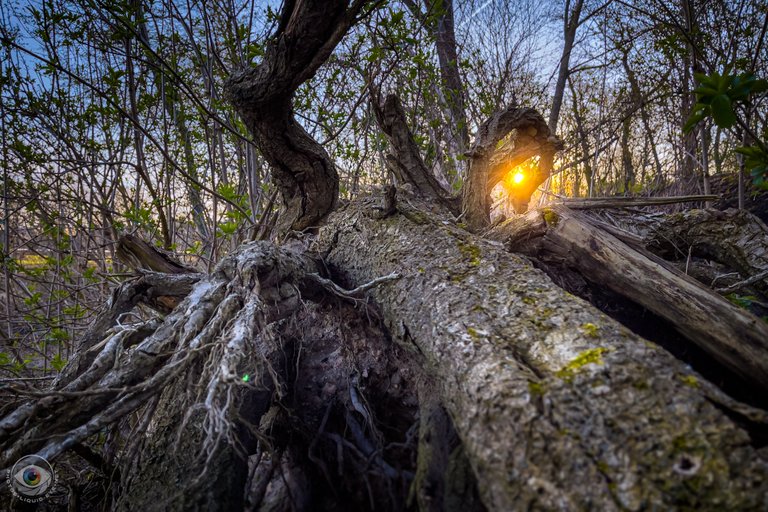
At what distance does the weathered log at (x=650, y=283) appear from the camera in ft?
3.40

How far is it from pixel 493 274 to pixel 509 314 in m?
0.23

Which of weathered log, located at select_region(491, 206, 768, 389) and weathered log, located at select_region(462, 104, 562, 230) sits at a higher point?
weathered log, located at select_region(462, 104, 562, 230)

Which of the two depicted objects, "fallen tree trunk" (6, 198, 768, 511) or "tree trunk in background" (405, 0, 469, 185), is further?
"tree trunk in background" (405, 0, 469, 185)

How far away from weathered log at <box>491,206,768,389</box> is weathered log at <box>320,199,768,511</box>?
69 millimetres

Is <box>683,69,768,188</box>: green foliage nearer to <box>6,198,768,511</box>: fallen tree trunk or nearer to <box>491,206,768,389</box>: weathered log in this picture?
<box>491,206,768,389</box>: weathered log

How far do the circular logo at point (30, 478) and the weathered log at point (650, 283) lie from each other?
1872mm

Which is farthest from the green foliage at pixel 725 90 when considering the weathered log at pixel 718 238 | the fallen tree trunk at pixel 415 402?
the fallen tree trunk at pixel 415 402

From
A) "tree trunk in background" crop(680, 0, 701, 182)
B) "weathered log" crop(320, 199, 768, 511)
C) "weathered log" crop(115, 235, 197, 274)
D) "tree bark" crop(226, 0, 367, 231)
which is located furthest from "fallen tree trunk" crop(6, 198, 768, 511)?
"tree trunk in background" crop(680, 0, 701, 182)

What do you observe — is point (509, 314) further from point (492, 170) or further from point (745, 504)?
point (492, 170)

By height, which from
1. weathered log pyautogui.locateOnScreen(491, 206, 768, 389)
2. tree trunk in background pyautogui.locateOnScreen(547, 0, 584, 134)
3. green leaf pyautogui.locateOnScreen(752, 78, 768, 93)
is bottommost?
weathered log pyautogui.locateOnScreen(491, 206, 768, 389)

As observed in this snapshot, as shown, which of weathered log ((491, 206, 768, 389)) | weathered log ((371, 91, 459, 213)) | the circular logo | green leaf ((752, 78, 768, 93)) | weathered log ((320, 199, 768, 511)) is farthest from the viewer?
weathered log ((371, 91, 459, 213))

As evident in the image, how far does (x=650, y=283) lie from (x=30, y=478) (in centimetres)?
219

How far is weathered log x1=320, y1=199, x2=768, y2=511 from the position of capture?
0.57 m

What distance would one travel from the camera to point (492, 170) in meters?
2.37
